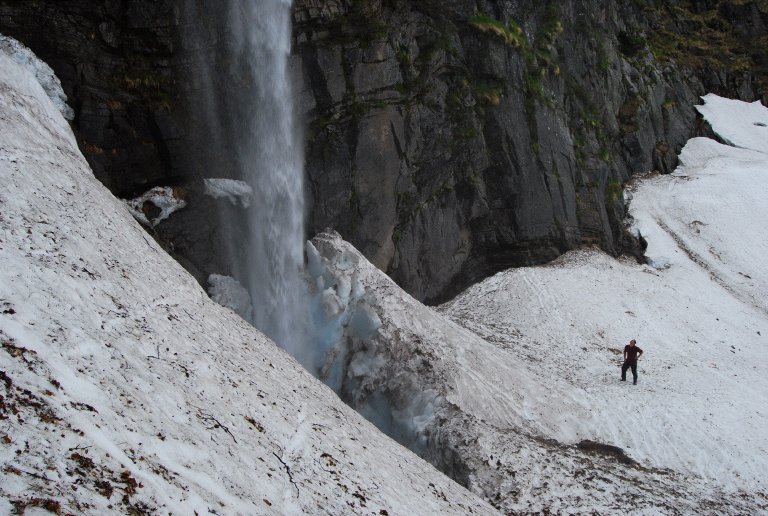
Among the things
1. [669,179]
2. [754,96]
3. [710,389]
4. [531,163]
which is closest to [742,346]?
[710,389]

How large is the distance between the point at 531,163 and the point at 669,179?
14.1 m

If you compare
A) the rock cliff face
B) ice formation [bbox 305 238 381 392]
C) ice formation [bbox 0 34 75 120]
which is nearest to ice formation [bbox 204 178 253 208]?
the rock cliff face

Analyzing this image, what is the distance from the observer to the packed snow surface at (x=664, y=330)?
46.1 ft

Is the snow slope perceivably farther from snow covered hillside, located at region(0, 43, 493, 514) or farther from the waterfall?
snow covered hillside, located at region(0, 43, 493, 514)

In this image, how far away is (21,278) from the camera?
6.99m

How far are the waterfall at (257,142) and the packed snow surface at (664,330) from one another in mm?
5870

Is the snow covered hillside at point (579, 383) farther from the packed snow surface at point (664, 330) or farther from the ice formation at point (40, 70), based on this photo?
the ice formation at point (40, 70)

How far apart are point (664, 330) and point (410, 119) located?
37.2ft

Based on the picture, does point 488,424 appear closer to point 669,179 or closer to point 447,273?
point 447,273

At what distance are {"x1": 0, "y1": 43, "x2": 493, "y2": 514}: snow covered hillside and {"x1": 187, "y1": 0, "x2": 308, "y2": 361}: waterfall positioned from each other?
4.84 meters

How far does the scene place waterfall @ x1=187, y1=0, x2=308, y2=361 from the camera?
15633mm

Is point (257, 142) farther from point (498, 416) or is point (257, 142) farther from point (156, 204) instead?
point (498, 416)

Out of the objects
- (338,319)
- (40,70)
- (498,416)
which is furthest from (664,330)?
(40,70)

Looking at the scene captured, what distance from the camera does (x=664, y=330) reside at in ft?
69.6
